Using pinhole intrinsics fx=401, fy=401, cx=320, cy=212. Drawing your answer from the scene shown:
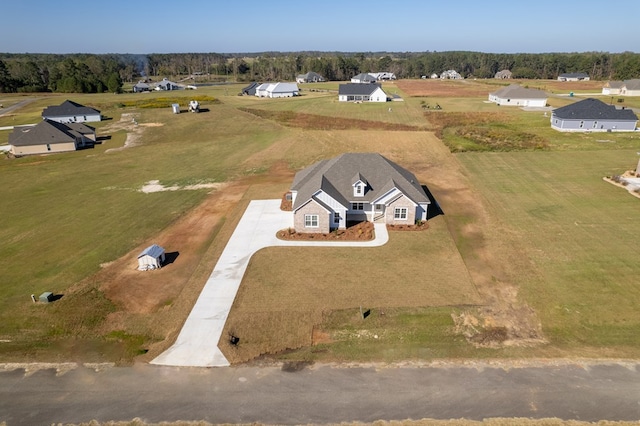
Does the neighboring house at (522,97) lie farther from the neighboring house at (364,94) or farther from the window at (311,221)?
the window at (311,221)

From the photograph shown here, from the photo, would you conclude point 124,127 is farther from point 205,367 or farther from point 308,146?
point 205,367

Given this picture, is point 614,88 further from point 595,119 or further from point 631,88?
point 595,119

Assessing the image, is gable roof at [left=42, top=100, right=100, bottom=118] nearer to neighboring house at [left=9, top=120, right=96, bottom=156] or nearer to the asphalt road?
neighboring house at [left=9, top=120, right=96, bottom=156]

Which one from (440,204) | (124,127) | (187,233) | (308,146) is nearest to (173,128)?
(124,127)

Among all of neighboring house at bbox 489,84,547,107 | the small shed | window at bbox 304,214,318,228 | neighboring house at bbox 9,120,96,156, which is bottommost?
the small shed

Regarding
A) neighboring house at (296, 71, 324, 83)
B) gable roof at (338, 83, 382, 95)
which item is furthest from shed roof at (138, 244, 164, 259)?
neighboring house at (296, 71, 324, 83)

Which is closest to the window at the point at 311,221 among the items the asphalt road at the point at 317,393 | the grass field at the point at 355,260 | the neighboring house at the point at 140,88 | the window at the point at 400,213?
the grass field at the point at 355,260

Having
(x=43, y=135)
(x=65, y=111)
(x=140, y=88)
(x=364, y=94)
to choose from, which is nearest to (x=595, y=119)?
(x=364, y=94)
